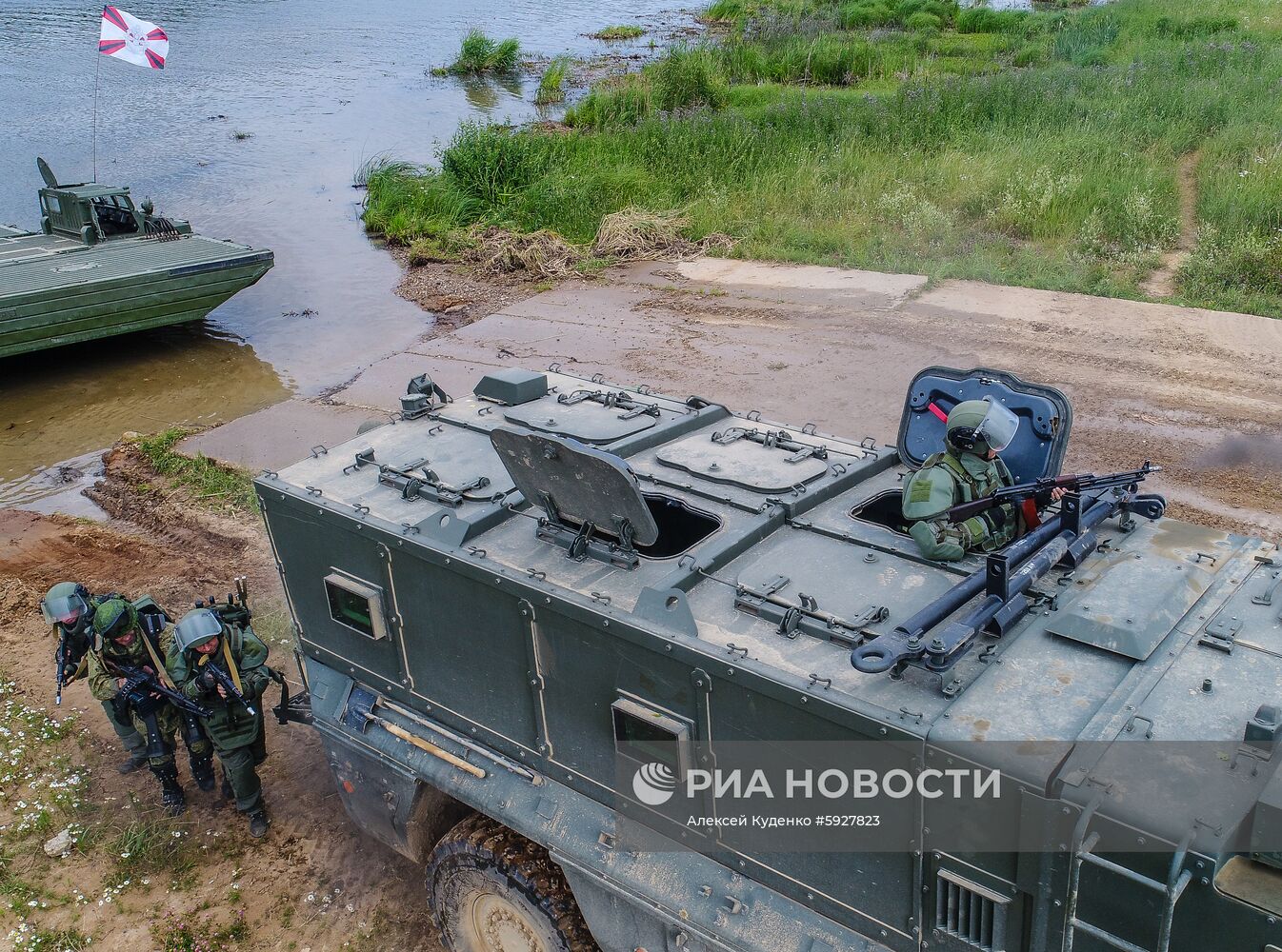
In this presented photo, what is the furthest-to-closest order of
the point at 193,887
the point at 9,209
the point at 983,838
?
1. the point at 9,209
2. the point at 193,887
3. the point at 983,838

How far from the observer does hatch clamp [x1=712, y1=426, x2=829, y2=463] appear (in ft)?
16.4

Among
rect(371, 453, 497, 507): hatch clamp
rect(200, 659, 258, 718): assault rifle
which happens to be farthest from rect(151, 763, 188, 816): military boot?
rect(371, 453, 497, 507): hatch clamp

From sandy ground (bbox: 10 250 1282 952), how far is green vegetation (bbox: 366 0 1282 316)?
1029 mm

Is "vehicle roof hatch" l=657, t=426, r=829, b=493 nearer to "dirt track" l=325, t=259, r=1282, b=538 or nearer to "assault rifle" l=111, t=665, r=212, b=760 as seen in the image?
"assault rifle" l=111, t=665, r=212, b=760

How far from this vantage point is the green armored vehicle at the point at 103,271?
1196 centimetres

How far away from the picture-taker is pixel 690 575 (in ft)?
13.5

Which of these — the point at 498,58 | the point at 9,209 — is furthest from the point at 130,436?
the point at 498,58

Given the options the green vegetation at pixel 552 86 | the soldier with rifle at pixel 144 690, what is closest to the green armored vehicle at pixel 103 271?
the soldier with rifle at pixel 144 690

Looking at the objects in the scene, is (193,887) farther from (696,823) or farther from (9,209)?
(9,209)

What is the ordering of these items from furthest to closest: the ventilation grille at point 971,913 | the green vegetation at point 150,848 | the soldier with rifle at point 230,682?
the green vegetation at point 150,848, the soldier with rifle at point 230,682, the ventilation grille at point 971,913

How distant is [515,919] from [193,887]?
6.24 ft

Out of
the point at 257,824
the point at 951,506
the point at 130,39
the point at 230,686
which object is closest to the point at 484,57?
the point at 130,39

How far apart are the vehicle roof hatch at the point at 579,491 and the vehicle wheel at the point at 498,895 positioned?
131 cm

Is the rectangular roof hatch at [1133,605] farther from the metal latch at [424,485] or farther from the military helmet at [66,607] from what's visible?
the military helmet at [66,607]
